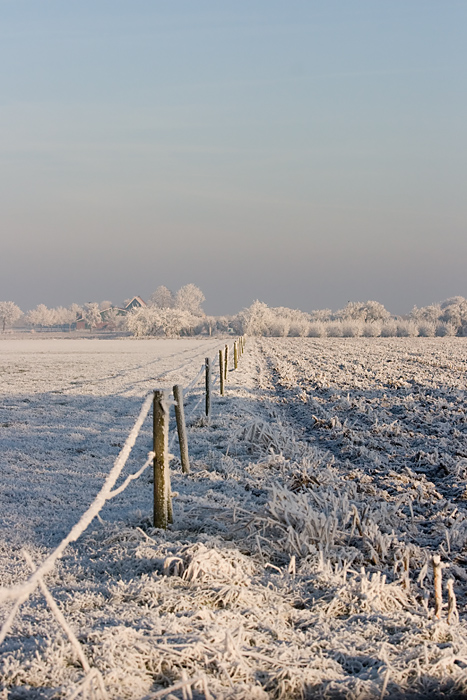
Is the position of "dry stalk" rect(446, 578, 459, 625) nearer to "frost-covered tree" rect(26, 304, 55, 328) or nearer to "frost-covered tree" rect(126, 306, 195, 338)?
"frost-covered tree" rect(126, 306, 195, 338)

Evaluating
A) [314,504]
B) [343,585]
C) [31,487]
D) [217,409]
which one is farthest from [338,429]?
[343,585]

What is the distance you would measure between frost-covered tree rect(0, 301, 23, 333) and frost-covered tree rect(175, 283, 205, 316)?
35.7 metres

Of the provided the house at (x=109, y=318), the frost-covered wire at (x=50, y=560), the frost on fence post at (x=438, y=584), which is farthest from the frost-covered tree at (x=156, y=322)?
the frost on fence post at (x=438, y=584)

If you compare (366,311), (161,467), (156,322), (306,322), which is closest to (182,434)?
(161,467)

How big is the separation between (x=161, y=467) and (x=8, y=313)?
12711cm

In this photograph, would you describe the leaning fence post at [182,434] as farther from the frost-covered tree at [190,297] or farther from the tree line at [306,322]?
the frost-covered tree at [190,297]

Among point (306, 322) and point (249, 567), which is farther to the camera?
point (306, 322)

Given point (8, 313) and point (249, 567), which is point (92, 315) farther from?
point (249, 567)

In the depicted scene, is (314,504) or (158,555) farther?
(314,504)

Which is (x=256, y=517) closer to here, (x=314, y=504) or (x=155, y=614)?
(x=314, y=504)

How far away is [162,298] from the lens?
129125 millimetres

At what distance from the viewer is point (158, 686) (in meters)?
2.94

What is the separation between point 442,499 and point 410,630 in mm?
3153

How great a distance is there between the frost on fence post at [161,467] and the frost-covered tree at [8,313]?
126 meters
